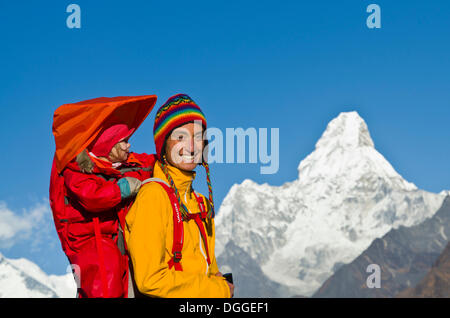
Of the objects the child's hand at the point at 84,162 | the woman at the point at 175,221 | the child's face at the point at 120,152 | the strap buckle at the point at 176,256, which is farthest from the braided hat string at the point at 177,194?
the child's hand at the point at 84,162

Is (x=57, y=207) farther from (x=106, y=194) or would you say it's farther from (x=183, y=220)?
(x=183, y=220)

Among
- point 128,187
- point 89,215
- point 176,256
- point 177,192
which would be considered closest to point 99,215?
point 89,215

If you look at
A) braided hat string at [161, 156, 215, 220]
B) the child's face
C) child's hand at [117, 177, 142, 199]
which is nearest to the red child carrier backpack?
the child's face

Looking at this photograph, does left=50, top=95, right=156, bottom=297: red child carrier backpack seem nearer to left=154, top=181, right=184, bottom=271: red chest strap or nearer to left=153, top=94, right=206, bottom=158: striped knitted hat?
left=153, top=94, right=206, bottom=158: striped knitted hat

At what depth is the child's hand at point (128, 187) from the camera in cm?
633

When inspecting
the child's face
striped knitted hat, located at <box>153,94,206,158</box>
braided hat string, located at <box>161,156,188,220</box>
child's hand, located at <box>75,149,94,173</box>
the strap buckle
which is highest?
striped knitted hat, located at <box>153,94,206,158</box>

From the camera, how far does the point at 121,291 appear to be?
671cm

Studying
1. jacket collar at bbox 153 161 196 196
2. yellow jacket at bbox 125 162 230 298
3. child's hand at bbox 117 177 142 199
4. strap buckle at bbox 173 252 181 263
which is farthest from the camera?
jacket collar at bbox 153 161 196 196

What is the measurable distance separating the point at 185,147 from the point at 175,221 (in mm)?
765

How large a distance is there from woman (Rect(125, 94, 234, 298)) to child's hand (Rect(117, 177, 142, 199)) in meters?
0.12

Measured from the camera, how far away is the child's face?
6871 millimetres

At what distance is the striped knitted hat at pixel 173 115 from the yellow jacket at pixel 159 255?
46 cm

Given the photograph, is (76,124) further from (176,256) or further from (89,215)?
(176,256)
